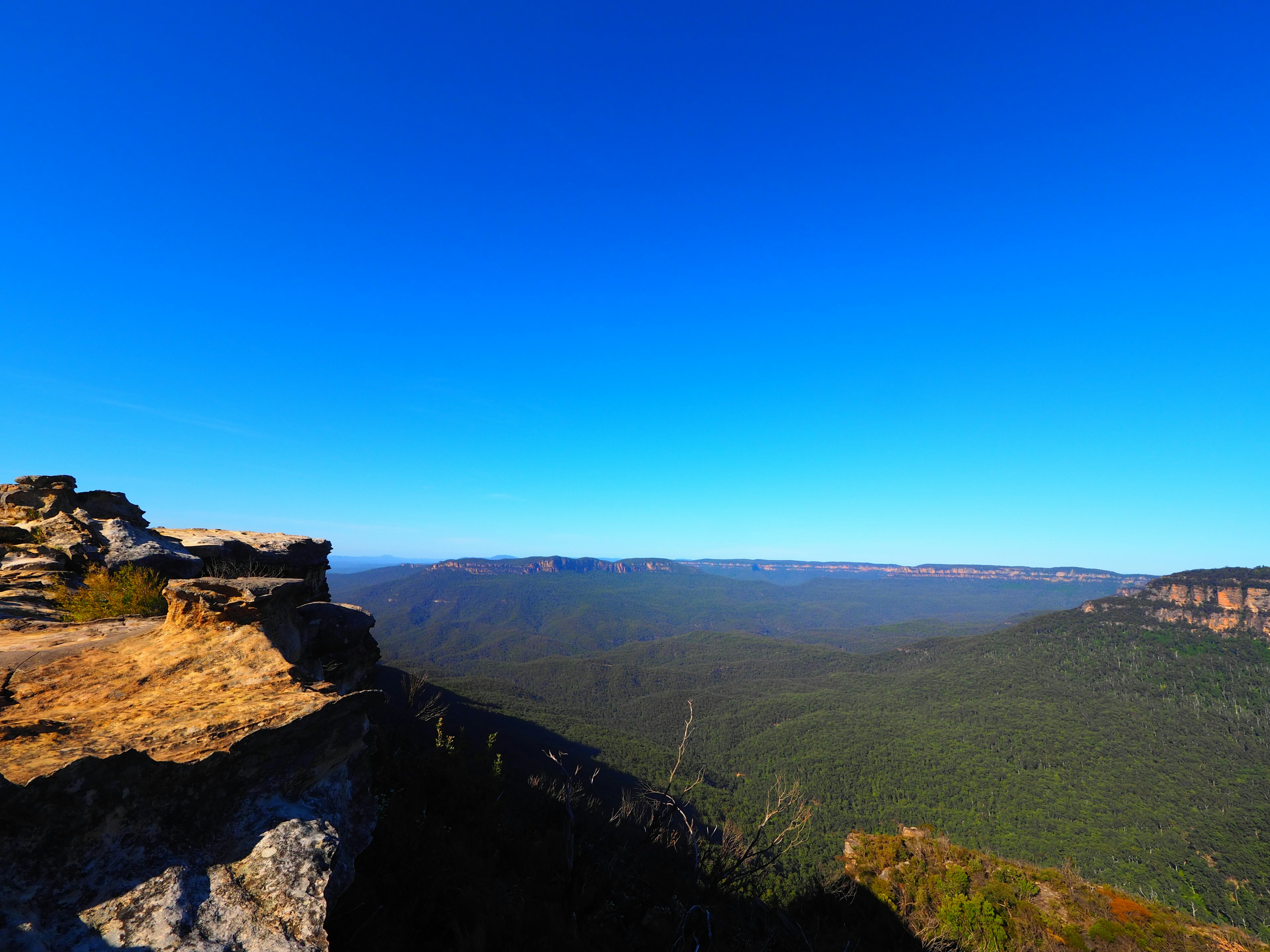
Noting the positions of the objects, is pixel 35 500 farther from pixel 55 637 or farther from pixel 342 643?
pixel 342 643

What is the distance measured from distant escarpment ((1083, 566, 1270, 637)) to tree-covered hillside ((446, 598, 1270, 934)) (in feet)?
19.2

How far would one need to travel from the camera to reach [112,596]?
11.2m

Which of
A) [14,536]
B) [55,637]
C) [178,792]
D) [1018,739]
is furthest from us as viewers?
[1018,739]

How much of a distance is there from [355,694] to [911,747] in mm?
146014

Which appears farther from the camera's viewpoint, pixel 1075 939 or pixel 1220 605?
pixel 1220 605

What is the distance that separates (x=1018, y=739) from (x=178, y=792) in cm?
16423

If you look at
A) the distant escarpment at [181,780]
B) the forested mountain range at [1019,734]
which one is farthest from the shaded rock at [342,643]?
the forested mountain range at [1019,734]

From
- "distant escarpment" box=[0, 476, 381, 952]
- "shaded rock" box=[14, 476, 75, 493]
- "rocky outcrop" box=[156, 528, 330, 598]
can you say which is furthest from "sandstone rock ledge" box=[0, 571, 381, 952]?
"shaded rock" box=[14, 476, 75, 493]

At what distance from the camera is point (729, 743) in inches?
4956

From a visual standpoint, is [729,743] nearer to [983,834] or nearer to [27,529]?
[983,834]

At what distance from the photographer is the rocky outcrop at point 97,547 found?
1190 cm

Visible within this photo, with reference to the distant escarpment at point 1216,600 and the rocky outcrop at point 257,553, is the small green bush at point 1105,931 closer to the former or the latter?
the rocky outcrop at point 257,553

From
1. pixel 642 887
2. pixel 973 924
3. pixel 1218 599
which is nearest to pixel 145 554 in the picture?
pixel 642 887

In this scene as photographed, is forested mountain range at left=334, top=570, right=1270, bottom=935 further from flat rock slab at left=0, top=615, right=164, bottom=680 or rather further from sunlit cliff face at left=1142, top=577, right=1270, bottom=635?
flat rock slab at left=0, top=615, right=164, bottom=680
